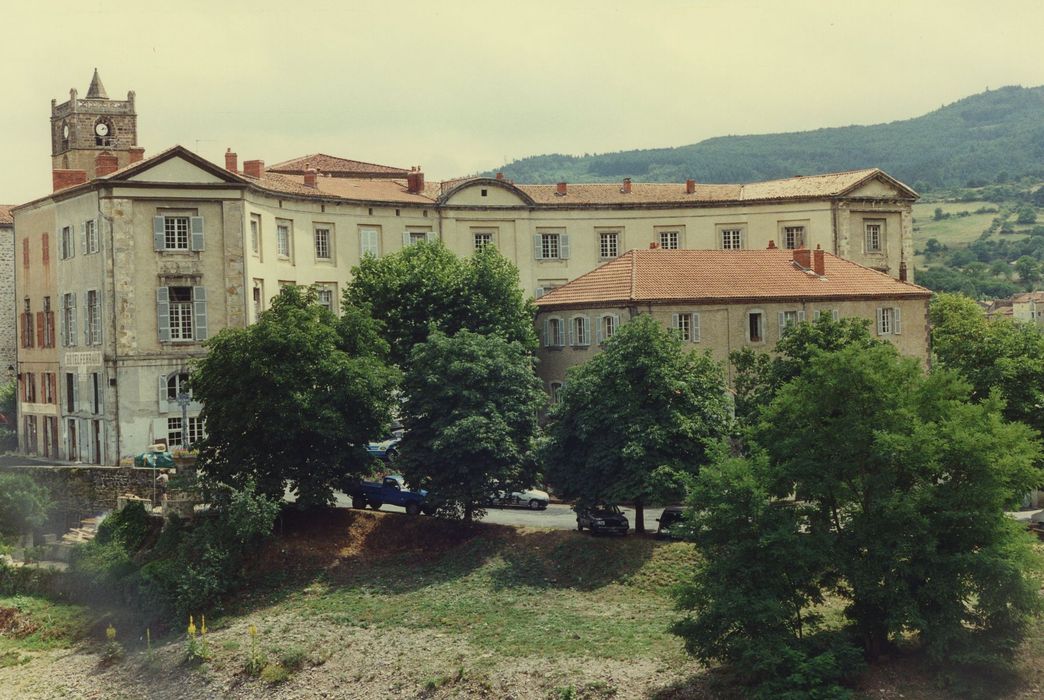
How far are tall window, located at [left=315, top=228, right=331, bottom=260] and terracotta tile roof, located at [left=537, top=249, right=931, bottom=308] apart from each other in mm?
13086

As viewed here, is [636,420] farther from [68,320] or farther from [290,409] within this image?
[68,320]

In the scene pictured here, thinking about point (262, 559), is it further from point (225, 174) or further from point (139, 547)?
point (225, 174)

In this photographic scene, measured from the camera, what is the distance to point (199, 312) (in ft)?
218

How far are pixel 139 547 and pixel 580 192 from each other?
38607mm

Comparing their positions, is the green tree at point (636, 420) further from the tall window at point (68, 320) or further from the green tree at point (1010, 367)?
the tall window at point (68, 320)

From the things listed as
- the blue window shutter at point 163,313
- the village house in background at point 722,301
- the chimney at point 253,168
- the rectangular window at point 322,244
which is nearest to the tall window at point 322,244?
the rectangular window at point 322,244

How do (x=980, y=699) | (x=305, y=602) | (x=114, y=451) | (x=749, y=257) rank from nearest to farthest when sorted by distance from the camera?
(x=980, y=699) → (x=305, y=602) → (x=114, y=451) → (x=749, y=257)

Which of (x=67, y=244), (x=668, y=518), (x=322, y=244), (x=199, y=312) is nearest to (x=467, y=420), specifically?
(x=668, y=518)

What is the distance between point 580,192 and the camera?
8406 cm

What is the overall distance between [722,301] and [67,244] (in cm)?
3260

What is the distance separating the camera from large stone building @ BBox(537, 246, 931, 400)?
67000 mm

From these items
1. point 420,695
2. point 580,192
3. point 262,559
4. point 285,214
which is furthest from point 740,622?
point 580,192

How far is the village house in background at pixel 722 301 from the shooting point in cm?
6700

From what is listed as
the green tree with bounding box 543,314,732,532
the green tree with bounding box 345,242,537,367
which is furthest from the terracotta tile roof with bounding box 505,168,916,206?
the green tree with bounding box 543,314,732,532
